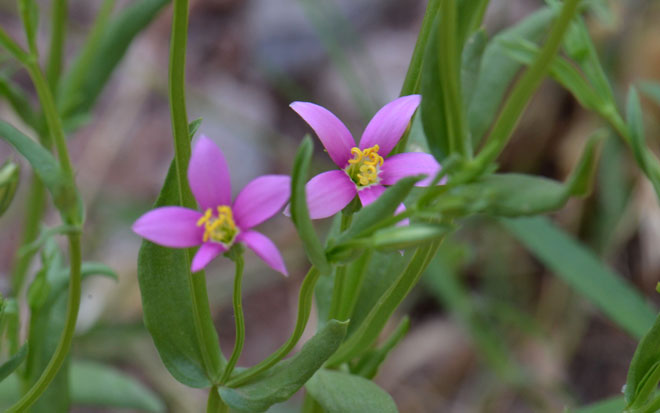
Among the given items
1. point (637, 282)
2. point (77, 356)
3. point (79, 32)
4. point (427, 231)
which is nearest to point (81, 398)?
point (77, 356)

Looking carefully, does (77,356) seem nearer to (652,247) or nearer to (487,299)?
(487,299)

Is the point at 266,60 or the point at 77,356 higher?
the point at 266,60

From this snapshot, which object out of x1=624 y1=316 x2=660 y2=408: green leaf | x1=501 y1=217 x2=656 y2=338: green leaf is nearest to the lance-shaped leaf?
x1=624 y1=316 x2=660 y2=408: green leaf

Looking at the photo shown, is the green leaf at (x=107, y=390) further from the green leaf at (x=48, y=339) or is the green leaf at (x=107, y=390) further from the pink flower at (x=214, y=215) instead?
the pink flower at (x=214, y=215)

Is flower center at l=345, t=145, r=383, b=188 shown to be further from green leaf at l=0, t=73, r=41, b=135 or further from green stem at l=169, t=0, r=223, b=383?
green leaf at l=0, t=73, r=41, b=135

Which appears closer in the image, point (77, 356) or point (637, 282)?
point (77, 356)
